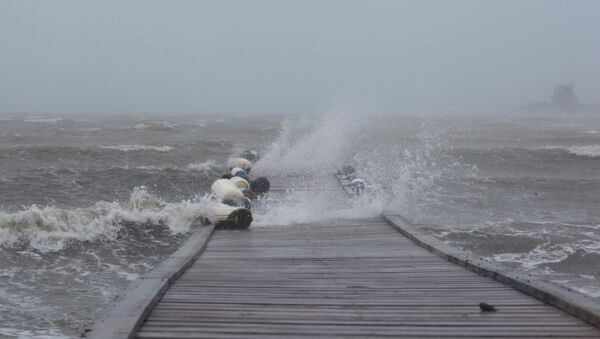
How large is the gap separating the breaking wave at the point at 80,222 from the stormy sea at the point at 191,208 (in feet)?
0.07

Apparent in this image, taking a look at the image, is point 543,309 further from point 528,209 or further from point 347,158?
point 347,158

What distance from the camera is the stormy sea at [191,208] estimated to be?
7.12 m

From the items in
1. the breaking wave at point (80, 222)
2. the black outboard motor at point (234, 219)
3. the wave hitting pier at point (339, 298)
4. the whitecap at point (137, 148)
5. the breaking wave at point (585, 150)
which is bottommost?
the whitecap at point (137, 148)

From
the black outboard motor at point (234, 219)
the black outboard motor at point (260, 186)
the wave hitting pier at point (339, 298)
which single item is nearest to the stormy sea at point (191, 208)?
the black outboard motor at point (234, 219)

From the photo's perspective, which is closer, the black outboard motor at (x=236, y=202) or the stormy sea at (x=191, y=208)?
the stormy sea at (x=191, y=208)

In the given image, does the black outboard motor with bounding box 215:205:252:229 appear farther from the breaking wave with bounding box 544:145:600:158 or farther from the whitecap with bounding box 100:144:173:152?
the breaking wave with bounding box 544:145:600:158

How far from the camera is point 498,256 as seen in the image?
9180mm

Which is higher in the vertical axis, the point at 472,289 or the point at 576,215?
the point at 472,289

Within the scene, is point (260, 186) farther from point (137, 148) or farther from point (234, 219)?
point (137, 148)

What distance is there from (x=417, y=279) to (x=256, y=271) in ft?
4.73

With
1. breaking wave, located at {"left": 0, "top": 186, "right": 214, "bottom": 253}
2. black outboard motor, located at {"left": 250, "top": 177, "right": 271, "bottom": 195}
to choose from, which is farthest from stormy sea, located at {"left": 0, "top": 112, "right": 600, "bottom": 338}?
black outboard motor, located at {"left": 250, "top": 177, "right": 271, "bottom": 195}

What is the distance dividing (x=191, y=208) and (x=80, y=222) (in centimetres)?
176

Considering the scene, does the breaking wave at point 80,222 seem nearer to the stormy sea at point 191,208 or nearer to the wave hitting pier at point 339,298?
the stormy sea at point 191,208

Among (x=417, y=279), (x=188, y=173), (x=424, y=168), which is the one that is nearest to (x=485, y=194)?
(x=424, y=168)
